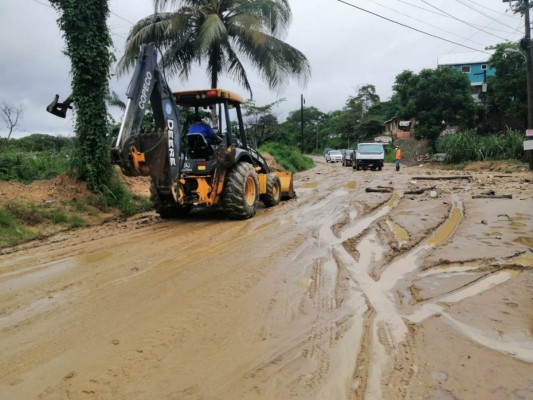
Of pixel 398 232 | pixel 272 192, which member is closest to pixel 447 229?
pixel 398 232

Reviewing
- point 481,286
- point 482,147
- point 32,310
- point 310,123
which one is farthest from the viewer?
point 310,123

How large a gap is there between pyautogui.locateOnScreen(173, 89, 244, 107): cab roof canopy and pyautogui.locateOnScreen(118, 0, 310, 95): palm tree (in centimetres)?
746

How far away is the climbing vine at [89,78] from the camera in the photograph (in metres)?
10.2

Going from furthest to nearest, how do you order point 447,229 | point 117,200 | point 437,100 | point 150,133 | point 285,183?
point 437,100, point 285,183, point 117,200, point 150,133, point 447,229

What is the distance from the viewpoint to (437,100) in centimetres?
3588

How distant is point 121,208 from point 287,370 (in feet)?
27.6

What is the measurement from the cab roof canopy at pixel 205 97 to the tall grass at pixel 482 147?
23.1 metres

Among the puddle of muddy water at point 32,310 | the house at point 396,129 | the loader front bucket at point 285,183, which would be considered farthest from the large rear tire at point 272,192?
the house at point 396,129

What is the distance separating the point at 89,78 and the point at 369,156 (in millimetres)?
22871

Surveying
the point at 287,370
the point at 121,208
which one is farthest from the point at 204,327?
the point at 121,208

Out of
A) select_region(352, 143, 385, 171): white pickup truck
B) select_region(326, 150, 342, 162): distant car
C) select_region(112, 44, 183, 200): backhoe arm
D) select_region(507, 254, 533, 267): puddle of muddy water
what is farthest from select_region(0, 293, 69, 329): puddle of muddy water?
select_region(326, 150, 342, 162): distant car

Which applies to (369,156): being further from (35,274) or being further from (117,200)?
(35,274)

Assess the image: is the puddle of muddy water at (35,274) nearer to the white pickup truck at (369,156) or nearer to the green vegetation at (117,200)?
the green vegetation at (117,200)

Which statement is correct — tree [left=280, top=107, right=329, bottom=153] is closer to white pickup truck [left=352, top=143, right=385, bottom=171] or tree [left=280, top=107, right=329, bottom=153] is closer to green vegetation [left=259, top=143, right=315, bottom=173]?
green vegetation [left=259, top=143, right=315, bottom=173]
